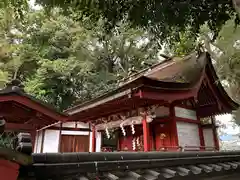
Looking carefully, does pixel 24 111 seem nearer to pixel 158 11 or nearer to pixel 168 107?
pixel 158 11

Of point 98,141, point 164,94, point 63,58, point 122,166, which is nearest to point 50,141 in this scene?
point 98,141

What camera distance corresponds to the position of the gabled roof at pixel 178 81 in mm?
6605

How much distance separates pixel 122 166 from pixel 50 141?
31.6 ft

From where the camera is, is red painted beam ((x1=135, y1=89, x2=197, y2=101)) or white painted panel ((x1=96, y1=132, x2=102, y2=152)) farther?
white painted panel ((x1=96, y1=132, x2=102, y2=152))

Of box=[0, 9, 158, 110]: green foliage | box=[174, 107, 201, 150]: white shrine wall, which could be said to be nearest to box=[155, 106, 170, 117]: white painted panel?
box=[174, 107, 201, 150]: white shrine wall

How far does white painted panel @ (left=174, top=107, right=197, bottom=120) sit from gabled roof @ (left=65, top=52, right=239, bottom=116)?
3.36 feet

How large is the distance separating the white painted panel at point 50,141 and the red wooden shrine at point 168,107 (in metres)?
2.05

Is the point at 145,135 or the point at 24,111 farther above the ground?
the point at 24,111

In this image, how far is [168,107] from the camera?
7996mm

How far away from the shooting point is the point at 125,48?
959 inches

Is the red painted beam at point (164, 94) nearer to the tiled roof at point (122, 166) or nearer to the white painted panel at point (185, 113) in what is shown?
the white painted panel at point (185, 113)

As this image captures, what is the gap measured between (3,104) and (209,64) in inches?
302

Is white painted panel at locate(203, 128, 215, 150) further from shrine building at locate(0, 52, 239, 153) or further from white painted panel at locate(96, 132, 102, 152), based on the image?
white painted panel at locate(96, 132, 102, 152)

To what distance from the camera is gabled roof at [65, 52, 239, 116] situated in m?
6.61
